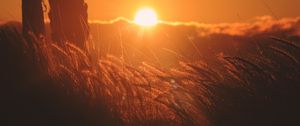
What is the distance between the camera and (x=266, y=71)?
3797 millimetres

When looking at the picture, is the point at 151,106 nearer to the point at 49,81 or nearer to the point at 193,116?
the point at 193,116

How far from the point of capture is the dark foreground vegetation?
142 inches

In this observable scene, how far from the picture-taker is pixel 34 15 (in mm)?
8273

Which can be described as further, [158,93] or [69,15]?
[69,15]

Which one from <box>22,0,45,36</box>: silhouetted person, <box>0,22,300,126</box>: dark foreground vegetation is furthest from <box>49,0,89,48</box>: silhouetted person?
<box>0,22,300,126</box>: dark foreground vegetation

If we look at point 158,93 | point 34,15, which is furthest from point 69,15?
point 158,93

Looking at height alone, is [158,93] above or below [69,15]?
below

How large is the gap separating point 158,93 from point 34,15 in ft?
15.8

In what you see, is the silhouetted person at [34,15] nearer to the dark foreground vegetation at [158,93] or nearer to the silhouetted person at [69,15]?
the silhouetted person at [69,15]

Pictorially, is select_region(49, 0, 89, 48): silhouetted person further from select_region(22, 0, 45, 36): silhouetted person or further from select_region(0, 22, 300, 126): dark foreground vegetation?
select_region(0, 22, 300, 126): dark foreground vegetation

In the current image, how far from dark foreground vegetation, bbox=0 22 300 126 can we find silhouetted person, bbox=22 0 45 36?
410cm

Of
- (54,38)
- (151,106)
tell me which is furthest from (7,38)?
(54,38)

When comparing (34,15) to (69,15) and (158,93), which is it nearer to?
(69,15)

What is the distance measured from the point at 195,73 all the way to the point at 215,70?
17 cm
